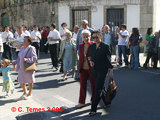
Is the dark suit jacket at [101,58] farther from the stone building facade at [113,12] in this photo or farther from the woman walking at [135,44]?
the stone building facade at [113,12]

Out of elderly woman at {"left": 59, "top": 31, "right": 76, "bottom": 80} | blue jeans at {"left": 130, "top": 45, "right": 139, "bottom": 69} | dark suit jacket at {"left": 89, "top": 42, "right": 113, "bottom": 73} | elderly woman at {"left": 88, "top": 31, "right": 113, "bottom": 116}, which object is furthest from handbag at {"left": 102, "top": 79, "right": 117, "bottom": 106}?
blue jeans at {"left": 130, "top": 45, "right": 139, "bottom": 69}

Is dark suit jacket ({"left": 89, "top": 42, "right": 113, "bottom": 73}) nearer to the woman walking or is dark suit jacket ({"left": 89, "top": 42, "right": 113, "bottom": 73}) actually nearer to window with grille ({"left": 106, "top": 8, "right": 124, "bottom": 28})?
the woman walking

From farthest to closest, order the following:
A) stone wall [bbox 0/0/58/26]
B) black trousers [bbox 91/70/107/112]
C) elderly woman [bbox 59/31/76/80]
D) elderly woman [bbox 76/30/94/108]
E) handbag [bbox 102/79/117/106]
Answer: stone wall [bbox 0/0/58/26], elderly woman [bbox 59/31/76/80], elderly woman [bbox 76/30/94/108], handbag [bbox 102/79/117/106], black trousers [bbox 91/70/107/112]

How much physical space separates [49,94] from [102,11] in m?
12.5

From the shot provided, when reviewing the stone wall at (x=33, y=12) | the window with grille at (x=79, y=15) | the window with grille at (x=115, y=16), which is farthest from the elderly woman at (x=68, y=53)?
the stone wall at (x=33, y=12)

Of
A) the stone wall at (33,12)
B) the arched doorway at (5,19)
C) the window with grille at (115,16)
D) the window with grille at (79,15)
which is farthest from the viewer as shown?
the arched doorway at (5,19)

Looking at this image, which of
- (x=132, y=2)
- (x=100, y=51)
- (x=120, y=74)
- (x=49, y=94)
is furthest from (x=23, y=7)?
(x=100, y=51)

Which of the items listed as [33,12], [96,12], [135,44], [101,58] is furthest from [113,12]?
[101,58]

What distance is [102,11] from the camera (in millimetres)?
18969

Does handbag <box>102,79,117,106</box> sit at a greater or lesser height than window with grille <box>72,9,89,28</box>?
lesser

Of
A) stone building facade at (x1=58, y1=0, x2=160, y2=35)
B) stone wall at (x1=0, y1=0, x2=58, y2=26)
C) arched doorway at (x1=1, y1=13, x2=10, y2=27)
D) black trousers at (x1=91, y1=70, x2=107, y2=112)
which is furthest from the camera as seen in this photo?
arched doorway at (x1=1, y1=13, x2=10, y2=27)

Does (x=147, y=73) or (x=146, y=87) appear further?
(x=147, y=73)

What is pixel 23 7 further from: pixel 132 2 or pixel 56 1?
pixel 132 2

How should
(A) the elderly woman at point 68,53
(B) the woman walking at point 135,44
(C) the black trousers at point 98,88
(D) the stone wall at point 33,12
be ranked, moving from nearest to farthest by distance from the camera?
(C) the black trousers at point 98,88 → (A) the elderly woman at point 68,53 → (B) the woman walking at point 135,44 → (D) the stone wall at point 33,12
